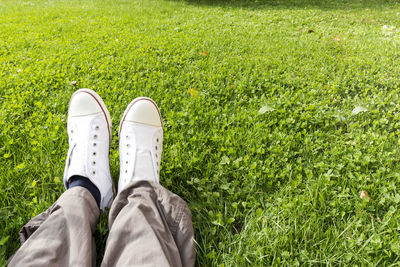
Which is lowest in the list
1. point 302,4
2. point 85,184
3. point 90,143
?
point 85,184

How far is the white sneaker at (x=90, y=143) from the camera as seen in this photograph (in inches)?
67.0

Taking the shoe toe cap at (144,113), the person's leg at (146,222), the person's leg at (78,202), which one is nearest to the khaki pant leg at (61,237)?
the person's leg at (78,202)

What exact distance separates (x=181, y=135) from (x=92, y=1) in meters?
7.08

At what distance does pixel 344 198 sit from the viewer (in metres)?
1.68

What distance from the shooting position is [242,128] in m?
2.26

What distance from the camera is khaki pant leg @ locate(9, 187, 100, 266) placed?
1.11 meters

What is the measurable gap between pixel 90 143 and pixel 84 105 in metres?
0.41

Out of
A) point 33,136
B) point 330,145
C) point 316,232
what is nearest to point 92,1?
point 33,136

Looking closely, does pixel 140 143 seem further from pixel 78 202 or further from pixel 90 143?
pixel 78 202

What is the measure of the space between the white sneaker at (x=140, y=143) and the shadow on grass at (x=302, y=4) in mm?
6138

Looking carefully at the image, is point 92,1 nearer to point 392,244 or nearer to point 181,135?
point 181,135

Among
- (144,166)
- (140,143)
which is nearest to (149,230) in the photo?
(144,166)

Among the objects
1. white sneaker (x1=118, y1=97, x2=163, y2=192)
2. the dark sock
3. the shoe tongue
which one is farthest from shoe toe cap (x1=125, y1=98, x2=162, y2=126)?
the dark sock

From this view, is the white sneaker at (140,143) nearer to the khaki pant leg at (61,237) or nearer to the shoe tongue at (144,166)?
the shoe tongue at (144,166)
